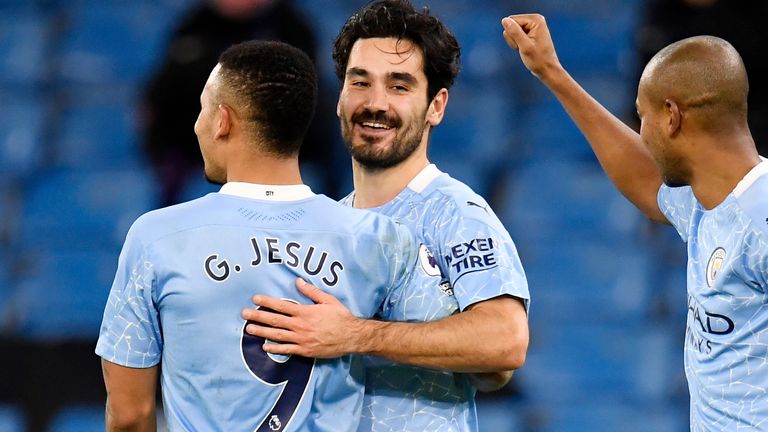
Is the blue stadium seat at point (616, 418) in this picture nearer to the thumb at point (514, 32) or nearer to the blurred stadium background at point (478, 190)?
the blurred stadium background at point (478, 190)

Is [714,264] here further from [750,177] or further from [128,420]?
[128,420]

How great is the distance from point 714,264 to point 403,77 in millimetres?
1099

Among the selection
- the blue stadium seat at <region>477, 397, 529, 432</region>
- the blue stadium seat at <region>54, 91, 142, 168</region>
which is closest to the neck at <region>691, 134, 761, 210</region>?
the blue stadium seat at <region>477, 397, 529, 432</region>

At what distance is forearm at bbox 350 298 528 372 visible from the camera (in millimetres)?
3139

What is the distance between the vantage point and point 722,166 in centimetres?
342

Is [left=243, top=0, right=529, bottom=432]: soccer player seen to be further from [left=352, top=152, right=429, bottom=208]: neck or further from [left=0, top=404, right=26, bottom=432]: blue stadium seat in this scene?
[left=0, top=404, right=26, bottom=432]: blue stadium seat

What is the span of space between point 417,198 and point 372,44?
1.77 feet

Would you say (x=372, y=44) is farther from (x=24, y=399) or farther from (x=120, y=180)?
(x=120, y=180)

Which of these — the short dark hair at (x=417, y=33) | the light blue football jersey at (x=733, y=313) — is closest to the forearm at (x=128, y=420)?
the short dark hair at (x=417, y=33)

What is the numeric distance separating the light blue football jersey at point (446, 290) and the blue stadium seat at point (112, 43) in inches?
212

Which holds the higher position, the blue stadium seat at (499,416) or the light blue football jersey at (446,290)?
the light blue football jersey at (446,290)

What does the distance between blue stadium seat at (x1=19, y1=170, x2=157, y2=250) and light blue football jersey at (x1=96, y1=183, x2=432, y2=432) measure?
4.56m

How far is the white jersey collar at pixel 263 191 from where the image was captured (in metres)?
3.07

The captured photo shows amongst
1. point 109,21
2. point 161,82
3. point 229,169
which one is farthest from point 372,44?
point 109,21
